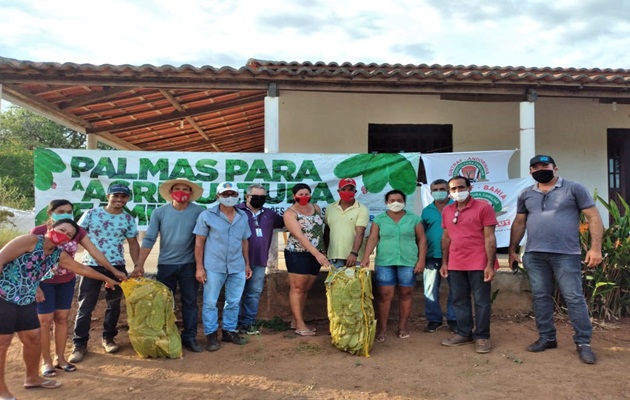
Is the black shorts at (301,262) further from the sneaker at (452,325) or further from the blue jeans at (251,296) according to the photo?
the sneaker at (452,325)

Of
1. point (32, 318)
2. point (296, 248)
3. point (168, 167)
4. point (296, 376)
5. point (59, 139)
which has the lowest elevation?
point (296, 376)

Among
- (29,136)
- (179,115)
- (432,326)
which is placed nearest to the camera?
(432,326)

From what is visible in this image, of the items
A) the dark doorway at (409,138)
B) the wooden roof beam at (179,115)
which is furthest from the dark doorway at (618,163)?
the wooden roof beam at (179,115)

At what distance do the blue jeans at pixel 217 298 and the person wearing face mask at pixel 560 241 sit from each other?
8.81 feet

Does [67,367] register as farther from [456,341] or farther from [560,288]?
[560,288]

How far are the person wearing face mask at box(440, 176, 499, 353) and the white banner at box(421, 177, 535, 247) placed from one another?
5.00 feet

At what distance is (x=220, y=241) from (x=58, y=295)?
139 centimetres

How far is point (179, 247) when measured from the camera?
434cm

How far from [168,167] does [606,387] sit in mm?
4778

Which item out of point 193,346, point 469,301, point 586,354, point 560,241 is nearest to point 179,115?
point 193,346

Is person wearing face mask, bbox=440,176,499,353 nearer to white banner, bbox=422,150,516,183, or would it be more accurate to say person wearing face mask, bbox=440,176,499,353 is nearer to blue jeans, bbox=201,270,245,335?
white banner, bbox=422,150,516,183

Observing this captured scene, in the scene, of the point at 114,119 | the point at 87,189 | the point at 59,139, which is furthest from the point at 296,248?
the point at 59,139

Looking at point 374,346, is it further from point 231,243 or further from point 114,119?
point 114,119

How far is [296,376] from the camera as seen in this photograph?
3.85 metres
